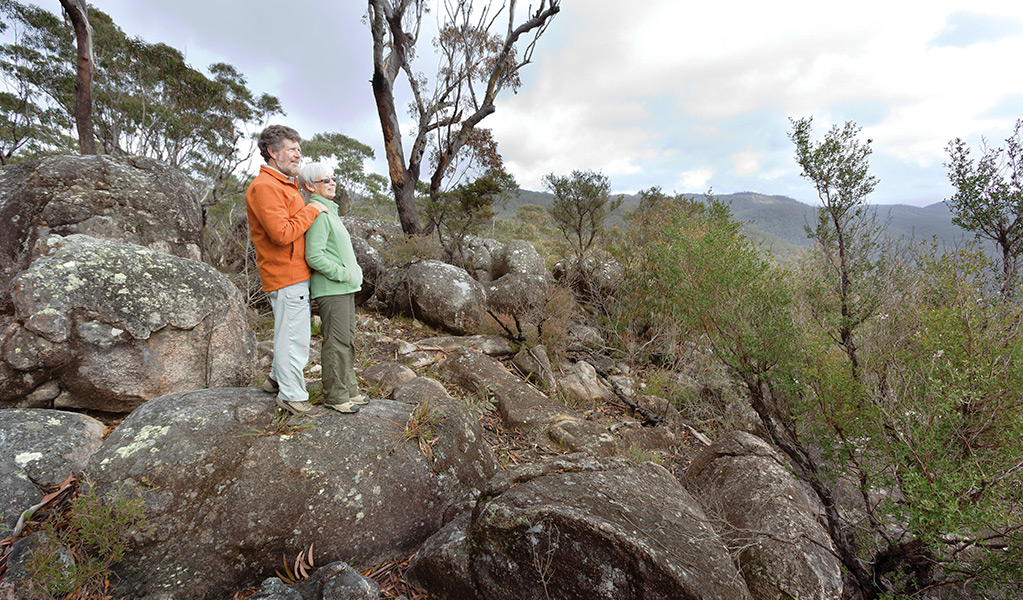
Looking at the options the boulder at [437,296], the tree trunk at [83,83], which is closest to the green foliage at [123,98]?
the tree trunk at [83,83]

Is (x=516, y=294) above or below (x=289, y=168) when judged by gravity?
below

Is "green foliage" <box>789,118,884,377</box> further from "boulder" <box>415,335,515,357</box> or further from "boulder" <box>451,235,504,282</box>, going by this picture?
"boulder" <box>451,235,504,282</box>

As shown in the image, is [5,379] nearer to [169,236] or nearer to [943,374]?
[169,236]

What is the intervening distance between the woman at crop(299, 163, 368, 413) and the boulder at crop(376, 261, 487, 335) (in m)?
3.48

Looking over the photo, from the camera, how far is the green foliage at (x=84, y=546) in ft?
5.10

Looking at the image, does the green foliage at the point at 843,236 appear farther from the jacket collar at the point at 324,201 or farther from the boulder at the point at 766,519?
the jacket collar at the point at 324,201

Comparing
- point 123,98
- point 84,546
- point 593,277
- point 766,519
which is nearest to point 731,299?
point 766,519

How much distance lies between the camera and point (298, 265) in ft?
8.56

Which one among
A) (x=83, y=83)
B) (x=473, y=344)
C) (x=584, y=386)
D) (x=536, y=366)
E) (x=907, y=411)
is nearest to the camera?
(x=907, y=411)

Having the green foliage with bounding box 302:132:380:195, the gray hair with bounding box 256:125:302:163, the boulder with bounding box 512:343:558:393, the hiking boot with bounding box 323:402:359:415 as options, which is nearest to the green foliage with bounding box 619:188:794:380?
the boulder with bounding box 512:343:558:393

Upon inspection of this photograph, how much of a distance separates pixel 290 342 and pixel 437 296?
3826 mm

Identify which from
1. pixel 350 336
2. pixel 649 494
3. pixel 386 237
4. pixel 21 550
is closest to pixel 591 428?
pixel 649 494

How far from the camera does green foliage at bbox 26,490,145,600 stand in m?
1.55

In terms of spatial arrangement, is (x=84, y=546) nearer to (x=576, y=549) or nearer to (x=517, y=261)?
(x=576, y=549)
